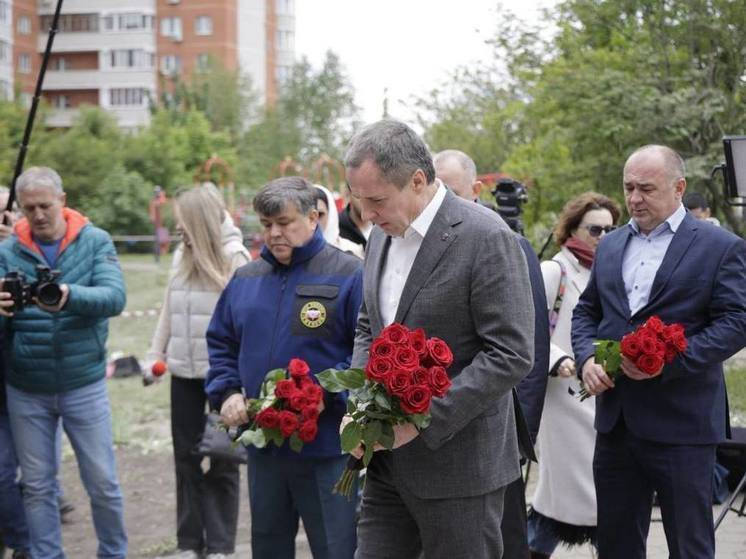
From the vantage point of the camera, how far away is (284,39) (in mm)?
88625

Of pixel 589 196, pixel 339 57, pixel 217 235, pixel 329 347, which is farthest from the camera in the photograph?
pixel 339 57

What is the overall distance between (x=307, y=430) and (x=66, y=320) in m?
2.12

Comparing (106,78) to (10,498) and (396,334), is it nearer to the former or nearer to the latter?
(10,498)

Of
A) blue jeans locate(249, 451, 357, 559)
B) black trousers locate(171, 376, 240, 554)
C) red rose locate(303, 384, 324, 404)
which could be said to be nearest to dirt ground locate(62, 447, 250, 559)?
black trousers locate(171, 376, 240, 554)

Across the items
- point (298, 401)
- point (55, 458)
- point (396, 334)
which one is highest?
point (396, 334)

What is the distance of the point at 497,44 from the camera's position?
1185cm

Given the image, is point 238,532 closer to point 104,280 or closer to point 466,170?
point 104,280

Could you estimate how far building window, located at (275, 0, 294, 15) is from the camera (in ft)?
291

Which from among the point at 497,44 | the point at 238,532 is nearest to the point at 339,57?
the point at 497,44

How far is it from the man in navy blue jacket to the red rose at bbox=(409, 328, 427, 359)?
1438 mm

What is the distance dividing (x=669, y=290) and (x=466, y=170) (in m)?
1.40

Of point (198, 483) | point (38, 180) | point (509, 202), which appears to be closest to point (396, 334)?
point (509, 202)

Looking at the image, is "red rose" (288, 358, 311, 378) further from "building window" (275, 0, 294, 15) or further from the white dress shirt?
"building window" (275, 0, 294, 15)

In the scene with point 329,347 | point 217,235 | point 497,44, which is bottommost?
point 329,347
